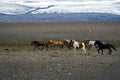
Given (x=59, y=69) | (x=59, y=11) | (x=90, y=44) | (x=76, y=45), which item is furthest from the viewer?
(x=59, y=11)

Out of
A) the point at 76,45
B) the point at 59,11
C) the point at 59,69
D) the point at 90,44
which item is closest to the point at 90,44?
the point at 90,44

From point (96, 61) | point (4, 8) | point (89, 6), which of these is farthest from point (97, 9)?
point (96, 61)

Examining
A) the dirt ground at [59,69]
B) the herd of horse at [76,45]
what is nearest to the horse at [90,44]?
the herd of horse at [76,45]

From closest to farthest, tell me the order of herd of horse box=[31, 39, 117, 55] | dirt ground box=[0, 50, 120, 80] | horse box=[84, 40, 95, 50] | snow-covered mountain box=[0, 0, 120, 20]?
dirt ground box=[0, 50, 120, 80]
herd of horse box=[31, 39, 117, 55]
horse box=[84, 40, 95, 50]
snow-covered mountain box=[0, 0, 120, 20]

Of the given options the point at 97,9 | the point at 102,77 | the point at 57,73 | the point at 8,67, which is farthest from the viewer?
the point at 97,9

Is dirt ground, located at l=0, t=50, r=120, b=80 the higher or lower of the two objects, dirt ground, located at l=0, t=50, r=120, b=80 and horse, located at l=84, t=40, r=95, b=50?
the higher

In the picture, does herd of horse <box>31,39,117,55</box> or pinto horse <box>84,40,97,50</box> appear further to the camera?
pinto horse <box>84,40,97,50</box>

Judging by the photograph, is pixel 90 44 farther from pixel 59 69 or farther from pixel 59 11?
pixel 59 11

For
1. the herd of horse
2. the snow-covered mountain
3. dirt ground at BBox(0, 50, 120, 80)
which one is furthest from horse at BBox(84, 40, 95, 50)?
the snow-covered mountain

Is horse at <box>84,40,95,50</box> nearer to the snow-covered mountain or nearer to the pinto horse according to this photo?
the pinto horse

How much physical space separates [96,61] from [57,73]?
4606 mm

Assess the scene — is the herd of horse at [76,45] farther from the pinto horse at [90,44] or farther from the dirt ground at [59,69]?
the dirt ground at [59,69]

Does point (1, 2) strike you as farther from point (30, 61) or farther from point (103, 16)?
point (30, 61)

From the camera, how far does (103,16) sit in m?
161
